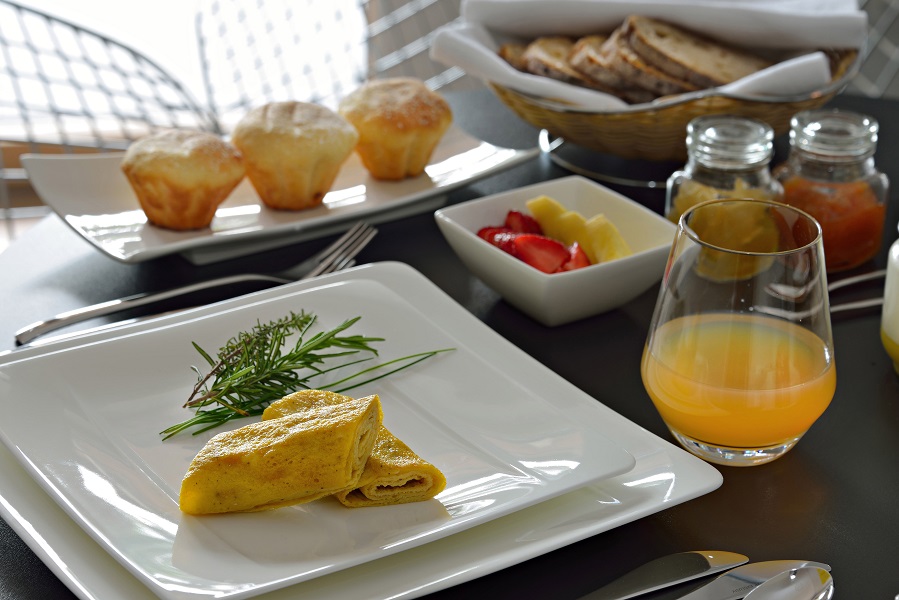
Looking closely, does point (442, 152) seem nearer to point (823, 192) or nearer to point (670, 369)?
point (823, 192)

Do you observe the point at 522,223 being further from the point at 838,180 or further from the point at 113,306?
the point at 113,306

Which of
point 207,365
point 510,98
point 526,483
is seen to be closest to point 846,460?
point 526,483

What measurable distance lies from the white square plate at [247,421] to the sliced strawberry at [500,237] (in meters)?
0.13

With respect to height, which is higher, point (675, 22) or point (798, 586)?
point (675, 22)

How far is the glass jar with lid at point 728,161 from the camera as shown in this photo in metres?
1.13

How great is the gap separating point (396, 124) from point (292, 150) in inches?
6.7

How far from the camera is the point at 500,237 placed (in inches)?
43.6

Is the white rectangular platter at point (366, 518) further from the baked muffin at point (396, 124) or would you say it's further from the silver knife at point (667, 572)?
the baked muffin at point (396, 124)

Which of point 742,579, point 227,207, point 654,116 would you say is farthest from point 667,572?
point 227,207

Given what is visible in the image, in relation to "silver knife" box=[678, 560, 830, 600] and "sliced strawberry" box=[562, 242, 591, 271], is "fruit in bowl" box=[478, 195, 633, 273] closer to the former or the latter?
"sliced strawberry" box=[562, 242, 591, 271]

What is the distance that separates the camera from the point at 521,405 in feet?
2.71

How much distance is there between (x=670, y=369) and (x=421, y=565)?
274 mm

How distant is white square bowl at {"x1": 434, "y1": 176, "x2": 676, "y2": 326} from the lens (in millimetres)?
1025

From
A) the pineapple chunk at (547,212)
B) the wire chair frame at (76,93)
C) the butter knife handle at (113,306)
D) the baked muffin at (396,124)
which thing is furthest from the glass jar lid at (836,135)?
the wire chair frame at (76,93)
